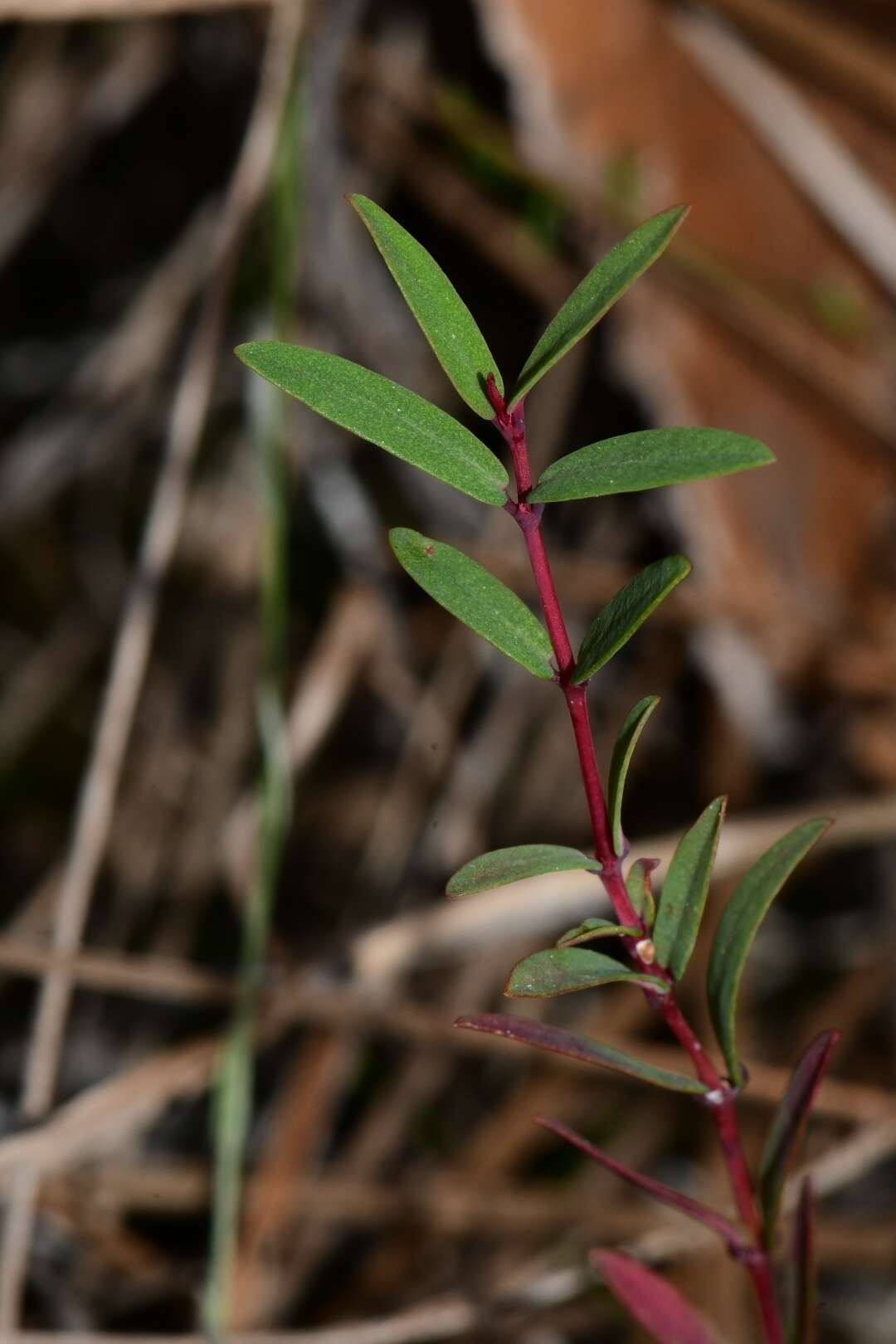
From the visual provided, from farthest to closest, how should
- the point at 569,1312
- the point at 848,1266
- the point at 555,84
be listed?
the point at 555,84
the point at 848,1266
the point at 569,1312

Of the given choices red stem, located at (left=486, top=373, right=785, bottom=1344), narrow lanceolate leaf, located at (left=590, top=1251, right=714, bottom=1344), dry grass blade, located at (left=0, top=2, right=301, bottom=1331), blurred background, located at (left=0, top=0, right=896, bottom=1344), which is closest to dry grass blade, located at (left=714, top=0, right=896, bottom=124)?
blurred background, located at (left=0, top=0, right=896, bottom=1344)

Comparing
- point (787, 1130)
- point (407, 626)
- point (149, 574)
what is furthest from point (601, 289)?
point (407, 626)

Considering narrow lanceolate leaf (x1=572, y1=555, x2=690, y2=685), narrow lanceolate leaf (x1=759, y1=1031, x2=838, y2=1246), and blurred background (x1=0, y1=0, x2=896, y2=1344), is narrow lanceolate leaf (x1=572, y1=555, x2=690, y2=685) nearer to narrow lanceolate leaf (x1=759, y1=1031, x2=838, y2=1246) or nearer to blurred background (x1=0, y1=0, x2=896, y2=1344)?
narrow lanceolate leaf (x1=759, y1=1031, x2=838, y2=1246)

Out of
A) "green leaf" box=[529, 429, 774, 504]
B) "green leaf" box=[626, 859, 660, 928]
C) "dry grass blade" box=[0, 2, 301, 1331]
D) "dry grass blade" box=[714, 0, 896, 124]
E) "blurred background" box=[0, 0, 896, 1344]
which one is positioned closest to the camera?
"green leaf" box=[529, 429, 774, 504]

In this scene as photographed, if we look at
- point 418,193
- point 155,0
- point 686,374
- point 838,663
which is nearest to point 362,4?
point 418,193

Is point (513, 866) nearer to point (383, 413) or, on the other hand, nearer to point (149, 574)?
point (383, 413)

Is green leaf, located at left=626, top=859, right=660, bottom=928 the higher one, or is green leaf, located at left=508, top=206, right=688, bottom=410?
green leaf, located at left=508, top=206, right=688, bottom=410

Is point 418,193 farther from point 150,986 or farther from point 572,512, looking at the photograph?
point 150,986
